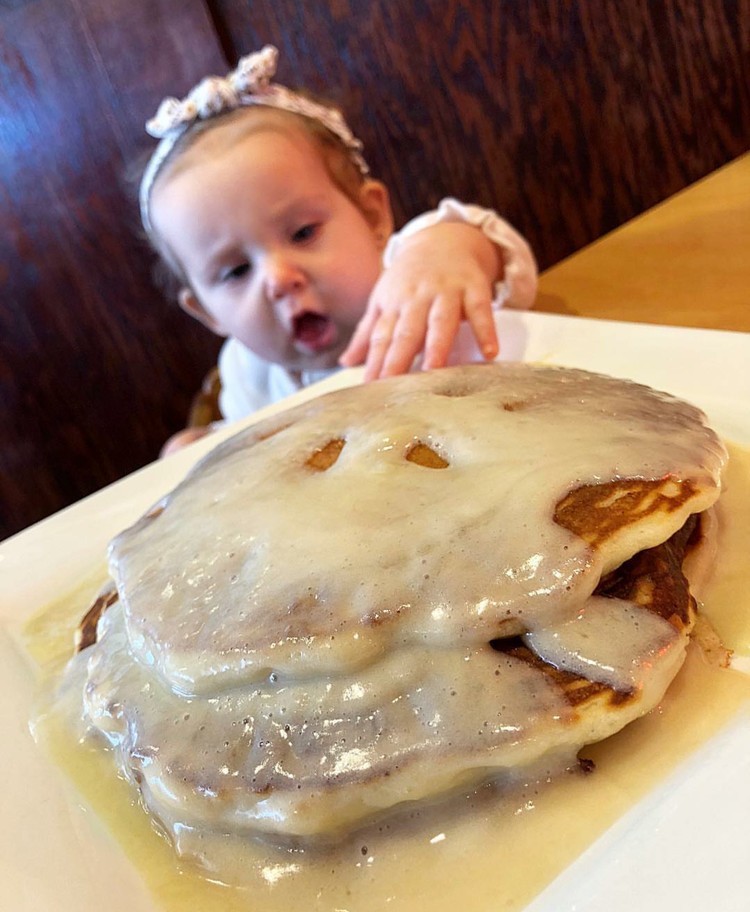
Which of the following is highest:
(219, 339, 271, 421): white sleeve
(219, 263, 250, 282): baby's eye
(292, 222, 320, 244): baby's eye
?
(292, 222, 320, 244): baby's eye

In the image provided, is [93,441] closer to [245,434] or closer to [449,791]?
[245,434]

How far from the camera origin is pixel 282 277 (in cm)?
136

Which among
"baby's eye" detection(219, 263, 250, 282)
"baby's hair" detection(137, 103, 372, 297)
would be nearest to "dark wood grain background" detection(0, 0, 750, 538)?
"baby's hair" detection(137, 103, 372, 297)

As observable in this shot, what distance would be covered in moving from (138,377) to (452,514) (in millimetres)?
2054

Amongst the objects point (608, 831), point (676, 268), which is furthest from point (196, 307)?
point (608, 831)

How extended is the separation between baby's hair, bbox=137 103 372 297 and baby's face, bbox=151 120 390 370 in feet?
0.07

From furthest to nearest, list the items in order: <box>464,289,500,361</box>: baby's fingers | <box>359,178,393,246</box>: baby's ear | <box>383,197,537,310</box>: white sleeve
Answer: <box>359,178,393,246</box>: baby's ear < <box>383,197,537,310</box>: white sleeve < <box>464,289,500,361</box>: baby's fingers

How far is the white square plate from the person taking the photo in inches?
15.0

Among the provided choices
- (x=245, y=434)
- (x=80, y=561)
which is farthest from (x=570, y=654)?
(x=80, y=561)

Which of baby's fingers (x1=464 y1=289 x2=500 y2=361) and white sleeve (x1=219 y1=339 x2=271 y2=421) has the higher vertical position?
baby's fingers (x1=464 y1=289 x2=500 y2=361)

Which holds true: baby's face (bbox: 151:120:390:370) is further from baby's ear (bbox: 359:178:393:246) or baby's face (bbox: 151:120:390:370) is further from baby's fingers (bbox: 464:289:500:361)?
baby's fingers (bbox: 464:289:500:361)

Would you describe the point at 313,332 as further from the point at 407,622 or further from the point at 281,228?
the point at 407,622

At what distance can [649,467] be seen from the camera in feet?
1.86

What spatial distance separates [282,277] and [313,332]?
6.7 inches
